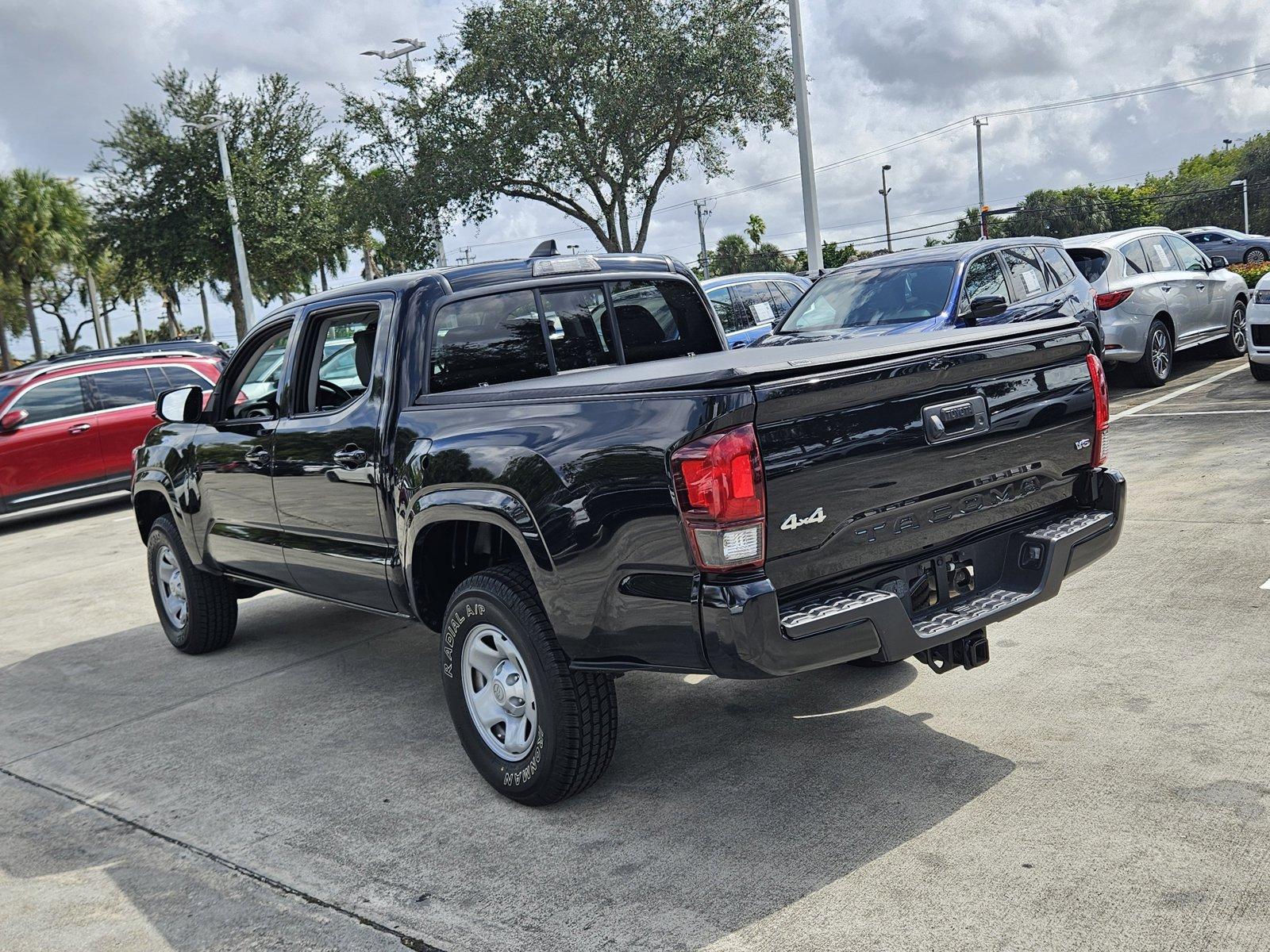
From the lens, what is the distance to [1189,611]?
523 centimetres

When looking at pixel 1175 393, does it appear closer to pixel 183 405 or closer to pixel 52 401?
pixel 183 405

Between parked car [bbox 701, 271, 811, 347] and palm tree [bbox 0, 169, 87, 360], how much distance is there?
140 ft

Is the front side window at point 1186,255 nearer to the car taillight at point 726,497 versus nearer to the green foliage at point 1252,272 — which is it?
the green foliage at point 1252,272

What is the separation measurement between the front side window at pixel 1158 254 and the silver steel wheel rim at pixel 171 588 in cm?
1073

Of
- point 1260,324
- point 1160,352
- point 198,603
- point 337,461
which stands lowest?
point 198,603

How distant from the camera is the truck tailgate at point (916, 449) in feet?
10.8

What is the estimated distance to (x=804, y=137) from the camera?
19047mm

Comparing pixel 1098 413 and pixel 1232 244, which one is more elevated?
Result: pixel 1232 244

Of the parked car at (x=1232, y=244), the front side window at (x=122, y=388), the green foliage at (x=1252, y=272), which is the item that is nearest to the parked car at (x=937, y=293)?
the front side window at (x=122, y=388)

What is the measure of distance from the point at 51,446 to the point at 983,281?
32.7ft

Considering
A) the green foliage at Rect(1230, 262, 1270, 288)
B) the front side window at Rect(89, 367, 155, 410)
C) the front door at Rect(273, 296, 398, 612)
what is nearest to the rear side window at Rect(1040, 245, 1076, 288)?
the front door at Rect(273, 296, 398, 612)

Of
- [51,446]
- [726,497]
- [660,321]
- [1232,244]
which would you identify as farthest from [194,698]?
[1232,244]

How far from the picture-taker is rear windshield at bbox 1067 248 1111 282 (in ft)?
40.5

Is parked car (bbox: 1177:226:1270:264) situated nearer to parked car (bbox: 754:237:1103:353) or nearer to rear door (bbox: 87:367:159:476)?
parked car (bbox: 754:237:1103:353)
